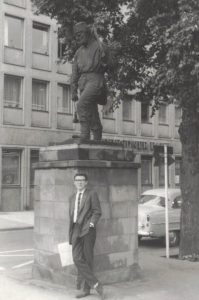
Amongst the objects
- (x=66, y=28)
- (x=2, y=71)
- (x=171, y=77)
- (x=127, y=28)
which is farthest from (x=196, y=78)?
(x=2, y=71)

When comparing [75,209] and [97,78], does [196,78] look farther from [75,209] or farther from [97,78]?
[75,209]

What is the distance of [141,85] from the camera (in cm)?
1584

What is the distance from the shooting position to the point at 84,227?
8234mm

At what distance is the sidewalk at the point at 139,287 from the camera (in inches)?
320

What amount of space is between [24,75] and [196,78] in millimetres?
19046

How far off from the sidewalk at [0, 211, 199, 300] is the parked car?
5112mm

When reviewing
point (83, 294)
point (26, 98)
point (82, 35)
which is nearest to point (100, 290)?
point (83, 294)

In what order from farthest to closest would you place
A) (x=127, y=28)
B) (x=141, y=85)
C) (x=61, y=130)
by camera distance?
1. (x=61, y=130)
2. (x=141, y=85)
3. (x=127, y=28)

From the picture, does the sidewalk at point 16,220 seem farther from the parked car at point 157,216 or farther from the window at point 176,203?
the window at point 176,203

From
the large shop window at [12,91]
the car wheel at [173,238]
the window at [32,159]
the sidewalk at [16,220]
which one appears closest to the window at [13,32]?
the large shop window at [12,91]

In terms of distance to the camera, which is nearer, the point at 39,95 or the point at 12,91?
the point at 12,91

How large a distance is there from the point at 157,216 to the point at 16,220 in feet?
32.1

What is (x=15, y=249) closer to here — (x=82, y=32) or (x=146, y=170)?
(x=82, y=32)

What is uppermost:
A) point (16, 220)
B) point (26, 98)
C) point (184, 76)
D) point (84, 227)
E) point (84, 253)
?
point (26, 98)
